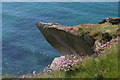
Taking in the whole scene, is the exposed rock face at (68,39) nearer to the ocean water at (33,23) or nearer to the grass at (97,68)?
the grass at (97,68)

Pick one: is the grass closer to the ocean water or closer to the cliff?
the cliff

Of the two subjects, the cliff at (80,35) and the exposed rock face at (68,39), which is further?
the exposed rock face at (68,39)

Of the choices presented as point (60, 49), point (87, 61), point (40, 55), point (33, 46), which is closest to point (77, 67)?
point (87, 61)

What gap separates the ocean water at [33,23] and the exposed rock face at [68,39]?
6.20m

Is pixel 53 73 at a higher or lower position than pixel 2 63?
higher

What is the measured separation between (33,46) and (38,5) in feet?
43.6

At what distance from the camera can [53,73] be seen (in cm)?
902

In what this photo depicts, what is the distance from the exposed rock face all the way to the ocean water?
6199mm

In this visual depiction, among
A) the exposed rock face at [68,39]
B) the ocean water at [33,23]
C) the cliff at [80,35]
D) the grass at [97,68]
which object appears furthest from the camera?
the ocean water at [33,23]

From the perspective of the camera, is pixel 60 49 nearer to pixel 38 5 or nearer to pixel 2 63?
pixel 2 63

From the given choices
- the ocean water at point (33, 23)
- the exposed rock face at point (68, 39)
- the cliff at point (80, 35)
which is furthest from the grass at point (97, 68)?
Result: the ocean water at point (33, 23)

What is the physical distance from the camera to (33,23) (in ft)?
106

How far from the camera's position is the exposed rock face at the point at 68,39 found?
12594mm

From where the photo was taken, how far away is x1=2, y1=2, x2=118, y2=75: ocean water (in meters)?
23.4
